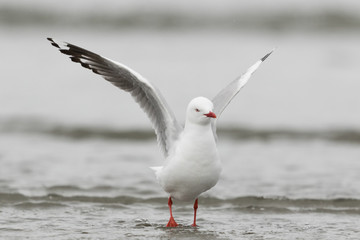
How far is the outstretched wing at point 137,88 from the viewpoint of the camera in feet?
22.0

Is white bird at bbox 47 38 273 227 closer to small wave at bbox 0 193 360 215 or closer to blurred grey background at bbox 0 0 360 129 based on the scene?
small wave at bbox 0 193 360 215

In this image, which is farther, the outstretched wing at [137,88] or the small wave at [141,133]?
the small wave at [141,133]

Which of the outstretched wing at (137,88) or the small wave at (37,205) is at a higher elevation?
the outstretched wing at (137,88)

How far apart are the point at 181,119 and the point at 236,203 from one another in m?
4.12

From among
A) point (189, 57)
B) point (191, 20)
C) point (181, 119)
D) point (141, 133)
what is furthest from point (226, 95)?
point (191, 20)

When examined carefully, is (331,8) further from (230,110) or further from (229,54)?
(230,110)

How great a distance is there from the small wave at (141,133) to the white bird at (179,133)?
12.6ft

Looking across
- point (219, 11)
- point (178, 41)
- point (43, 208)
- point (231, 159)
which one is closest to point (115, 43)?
point (178, 41)

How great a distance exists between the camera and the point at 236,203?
7570 mm

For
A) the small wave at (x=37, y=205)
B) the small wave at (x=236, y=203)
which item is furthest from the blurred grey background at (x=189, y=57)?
the small wave at (x=37, y=205)

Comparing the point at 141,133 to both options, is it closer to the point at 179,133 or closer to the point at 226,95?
the point at 226,95

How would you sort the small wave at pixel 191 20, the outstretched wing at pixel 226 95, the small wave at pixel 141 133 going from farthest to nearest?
the small wave at pixel 191 20 < the small wave at pixel 141 133 < the outstretched wing at pixel 226 95

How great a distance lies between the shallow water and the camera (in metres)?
6.88

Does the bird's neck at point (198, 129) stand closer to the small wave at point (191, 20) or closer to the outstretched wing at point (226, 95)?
the outstretched wing at point (226, 95)
